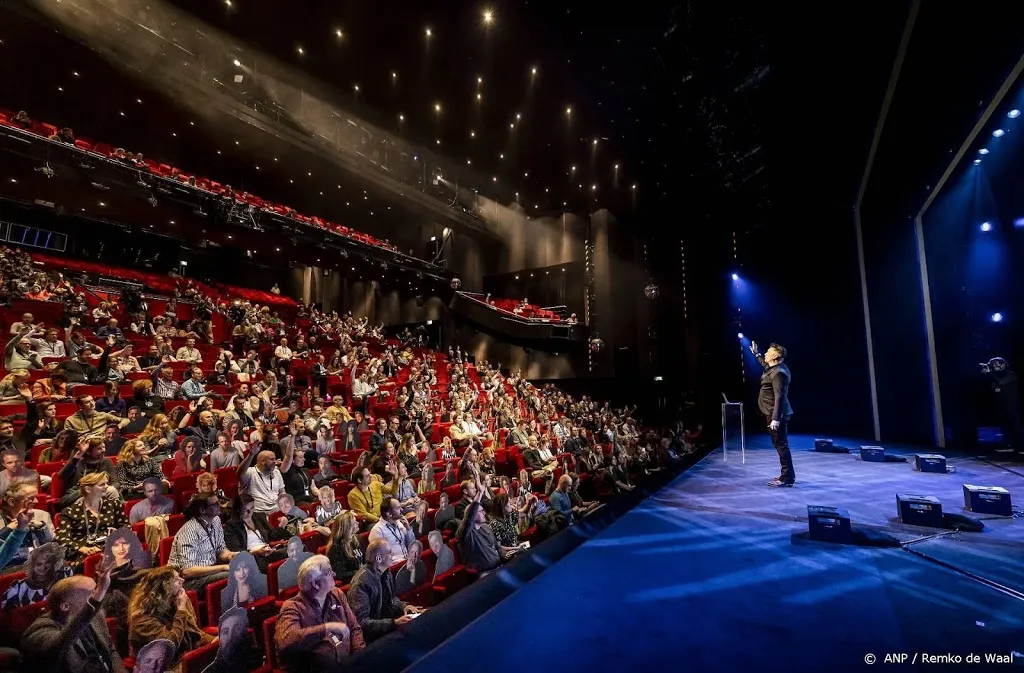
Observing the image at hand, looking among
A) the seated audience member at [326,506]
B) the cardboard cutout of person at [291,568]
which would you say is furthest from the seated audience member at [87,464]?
the cardboard cutout of person at [291,568]

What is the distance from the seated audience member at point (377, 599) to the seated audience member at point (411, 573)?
135mm

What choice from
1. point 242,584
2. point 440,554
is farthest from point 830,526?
point 242,584

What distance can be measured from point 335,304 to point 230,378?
10614 mm

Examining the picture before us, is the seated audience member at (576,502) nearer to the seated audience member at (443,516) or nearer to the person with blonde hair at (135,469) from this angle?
the seated audience member at (443,516)

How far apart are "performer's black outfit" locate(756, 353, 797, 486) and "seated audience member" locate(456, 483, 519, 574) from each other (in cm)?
239

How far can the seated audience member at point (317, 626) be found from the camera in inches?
64.9

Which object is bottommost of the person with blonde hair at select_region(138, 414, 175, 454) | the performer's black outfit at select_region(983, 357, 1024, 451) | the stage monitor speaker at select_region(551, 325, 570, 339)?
the person with blonde hair at select_region(138, 414, 175, 454)

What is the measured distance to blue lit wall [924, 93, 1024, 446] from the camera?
5.24 m

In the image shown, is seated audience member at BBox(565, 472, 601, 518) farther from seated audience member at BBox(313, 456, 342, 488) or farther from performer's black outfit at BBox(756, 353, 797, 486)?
seated audience member at BBox(313, 456, 342, 488)

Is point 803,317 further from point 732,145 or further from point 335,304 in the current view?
point 335,304

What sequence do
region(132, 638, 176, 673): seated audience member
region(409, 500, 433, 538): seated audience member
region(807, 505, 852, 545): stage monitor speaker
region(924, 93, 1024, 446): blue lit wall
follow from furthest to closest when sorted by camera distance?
region(924, 93, 1024, 446): blue lit wall
region(409, 500, 433, 538): seated audience member
region(807, 505, 852, 545): stage monitor speaker
region(132, 638, 176, 673): seated audience member

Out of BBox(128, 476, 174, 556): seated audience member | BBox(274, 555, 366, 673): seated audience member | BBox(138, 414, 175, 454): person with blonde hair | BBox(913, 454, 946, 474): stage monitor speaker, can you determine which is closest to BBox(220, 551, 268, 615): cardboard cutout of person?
BBox(274, 555, 366, 673): seated audience member

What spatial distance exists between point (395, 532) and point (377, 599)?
1.59 feet

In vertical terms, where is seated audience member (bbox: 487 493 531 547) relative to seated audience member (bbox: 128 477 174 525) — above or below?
below
